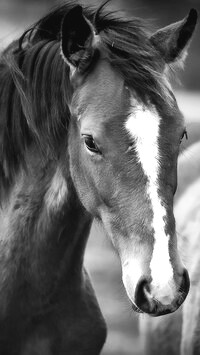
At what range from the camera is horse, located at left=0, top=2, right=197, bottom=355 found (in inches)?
90.2

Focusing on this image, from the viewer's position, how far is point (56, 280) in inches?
108

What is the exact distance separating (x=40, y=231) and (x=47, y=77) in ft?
1.78

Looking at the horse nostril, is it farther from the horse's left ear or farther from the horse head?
→ the horse's left ear

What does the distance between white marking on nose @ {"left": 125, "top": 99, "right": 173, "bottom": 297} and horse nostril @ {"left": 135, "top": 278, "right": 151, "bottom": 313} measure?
0.11ft

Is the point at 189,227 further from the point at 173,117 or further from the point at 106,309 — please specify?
the point at 173,117

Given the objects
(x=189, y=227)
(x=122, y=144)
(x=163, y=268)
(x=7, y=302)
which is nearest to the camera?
(x=163, y=268)

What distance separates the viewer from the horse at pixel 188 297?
3.45m

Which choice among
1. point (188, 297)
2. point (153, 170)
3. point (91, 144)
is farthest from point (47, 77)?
point (188, 297)

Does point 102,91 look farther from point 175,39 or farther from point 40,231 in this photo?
point 40,231

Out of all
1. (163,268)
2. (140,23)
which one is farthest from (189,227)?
(163,268)

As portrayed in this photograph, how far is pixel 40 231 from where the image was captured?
271cm

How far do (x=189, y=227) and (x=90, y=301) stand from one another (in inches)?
42.3

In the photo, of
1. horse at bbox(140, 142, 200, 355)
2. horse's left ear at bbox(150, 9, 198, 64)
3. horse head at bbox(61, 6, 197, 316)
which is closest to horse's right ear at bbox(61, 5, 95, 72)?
horse head at bbox(61, 6, 197, 316)

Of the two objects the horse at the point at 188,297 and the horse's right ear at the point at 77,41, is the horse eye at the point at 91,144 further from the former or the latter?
the horse at the point at 188,297
